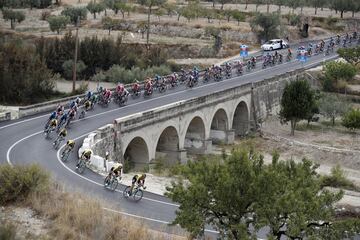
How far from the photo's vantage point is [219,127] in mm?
49375

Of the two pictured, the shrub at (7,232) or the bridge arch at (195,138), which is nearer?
the shrub at (7,232)

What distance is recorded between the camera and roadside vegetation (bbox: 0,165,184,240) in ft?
55.3

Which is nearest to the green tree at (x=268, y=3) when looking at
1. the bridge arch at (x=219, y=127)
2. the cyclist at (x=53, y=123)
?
the bridge arch at (x=219, y=127)

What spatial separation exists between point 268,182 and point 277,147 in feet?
106

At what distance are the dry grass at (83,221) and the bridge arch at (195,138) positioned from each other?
85.7 ft

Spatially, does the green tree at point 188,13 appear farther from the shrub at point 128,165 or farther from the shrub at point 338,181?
the shrub at point 128,165

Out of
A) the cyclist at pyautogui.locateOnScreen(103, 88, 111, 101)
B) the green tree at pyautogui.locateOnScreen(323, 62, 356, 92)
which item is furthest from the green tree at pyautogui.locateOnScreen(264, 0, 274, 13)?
the cyclist at pyautogui.locateOnScreen(103, 88, 111, 101)

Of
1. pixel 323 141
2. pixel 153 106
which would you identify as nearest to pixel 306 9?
pixel 323 141

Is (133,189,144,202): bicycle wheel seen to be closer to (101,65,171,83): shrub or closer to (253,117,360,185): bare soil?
(253,117,360,185): bare soil

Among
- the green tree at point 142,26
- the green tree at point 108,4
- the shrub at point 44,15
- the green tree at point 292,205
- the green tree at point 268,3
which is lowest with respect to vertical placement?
the green tree at point 292,205

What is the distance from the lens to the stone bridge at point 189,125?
32700 mm

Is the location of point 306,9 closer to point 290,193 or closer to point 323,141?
point 323,141

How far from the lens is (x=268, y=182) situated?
16.8 m

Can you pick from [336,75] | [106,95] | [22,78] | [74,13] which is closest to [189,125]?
[106,95]
